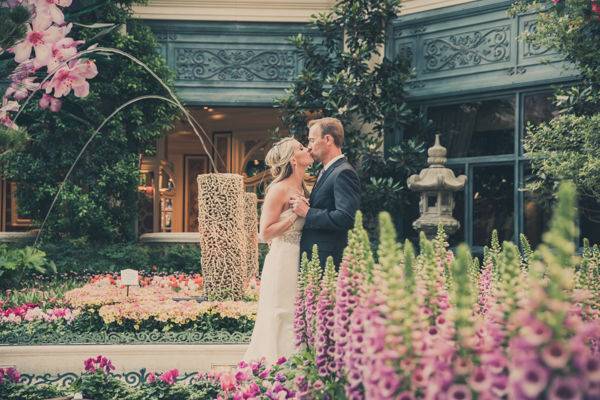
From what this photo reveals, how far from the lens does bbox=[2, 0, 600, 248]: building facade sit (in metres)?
11.0

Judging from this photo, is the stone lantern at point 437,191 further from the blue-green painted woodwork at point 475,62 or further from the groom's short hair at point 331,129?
the groom's short hair at point 331,129

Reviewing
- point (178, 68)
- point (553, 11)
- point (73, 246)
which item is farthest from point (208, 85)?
point (553, 11)

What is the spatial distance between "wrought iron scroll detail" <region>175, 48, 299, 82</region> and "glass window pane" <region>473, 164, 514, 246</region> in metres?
3.78

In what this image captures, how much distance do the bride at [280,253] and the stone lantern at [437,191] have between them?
503 cm

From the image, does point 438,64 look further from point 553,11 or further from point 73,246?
point 73,246

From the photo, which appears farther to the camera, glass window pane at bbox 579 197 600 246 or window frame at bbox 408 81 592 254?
window frame at bbox 408 81 592 254

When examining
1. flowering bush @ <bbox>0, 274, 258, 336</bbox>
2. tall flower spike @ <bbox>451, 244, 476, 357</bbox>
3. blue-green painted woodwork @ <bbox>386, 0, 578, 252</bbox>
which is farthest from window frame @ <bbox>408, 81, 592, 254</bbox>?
tall flower spike @ <bbox>451, 244, 476, 357</bbox>

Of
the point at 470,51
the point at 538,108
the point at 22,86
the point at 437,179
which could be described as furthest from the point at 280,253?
the point at 470,51

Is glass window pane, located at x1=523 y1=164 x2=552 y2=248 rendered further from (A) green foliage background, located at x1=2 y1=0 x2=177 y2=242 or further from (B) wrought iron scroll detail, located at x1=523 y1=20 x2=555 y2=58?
(A) green foliage background, located at x1=2 y1=0 x2=177 y2=242

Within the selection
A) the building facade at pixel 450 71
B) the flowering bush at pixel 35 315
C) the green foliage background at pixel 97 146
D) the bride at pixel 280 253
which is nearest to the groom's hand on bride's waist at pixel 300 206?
the bride at pixel 280 253

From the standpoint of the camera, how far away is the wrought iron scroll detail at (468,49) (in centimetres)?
1116

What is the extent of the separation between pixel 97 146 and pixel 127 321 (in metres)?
5.75

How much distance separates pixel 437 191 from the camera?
1033cm

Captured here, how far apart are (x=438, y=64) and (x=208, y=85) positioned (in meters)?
3.89
